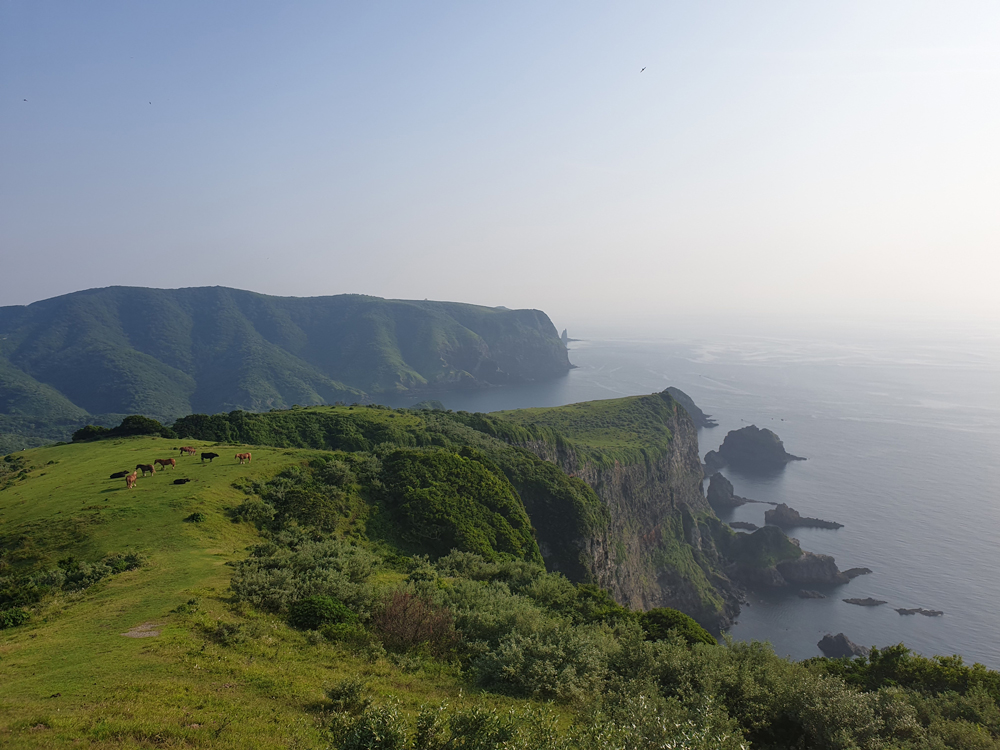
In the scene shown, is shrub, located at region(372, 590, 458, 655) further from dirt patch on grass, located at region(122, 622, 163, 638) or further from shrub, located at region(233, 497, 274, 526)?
shrub, located at region(233, 497, 274, 526)

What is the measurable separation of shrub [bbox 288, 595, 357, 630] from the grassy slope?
107 cm

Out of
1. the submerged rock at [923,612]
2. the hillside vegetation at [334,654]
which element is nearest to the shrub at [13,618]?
the hillside vegetation at [334,654]

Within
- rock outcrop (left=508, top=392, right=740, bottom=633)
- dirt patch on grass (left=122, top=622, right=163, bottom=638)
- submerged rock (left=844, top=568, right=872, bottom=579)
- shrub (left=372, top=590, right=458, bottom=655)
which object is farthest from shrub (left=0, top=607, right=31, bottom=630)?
submerged rock (left=844, top=568, right=872, bottom=579)

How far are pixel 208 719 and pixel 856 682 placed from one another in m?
29.2

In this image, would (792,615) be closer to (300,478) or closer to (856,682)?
(856,682)

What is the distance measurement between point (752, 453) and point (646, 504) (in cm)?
8667

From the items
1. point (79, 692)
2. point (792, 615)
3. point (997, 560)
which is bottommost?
point (792, 615)

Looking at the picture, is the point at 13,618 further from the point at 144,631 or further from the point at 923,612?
the point at 923,612

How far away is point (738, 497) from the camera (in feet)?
501

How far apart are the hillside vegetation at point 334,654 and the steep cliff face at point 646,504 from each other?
4461 centimetres

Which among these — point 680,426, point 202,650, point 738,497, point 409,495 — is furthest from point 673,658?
point 738,497

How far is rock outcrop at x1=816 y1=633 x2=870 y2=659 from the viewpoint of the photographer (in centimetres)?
8238

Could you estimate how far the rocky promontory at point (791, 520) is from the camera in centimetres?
12888

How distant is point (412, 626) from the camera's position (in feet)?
70.8
